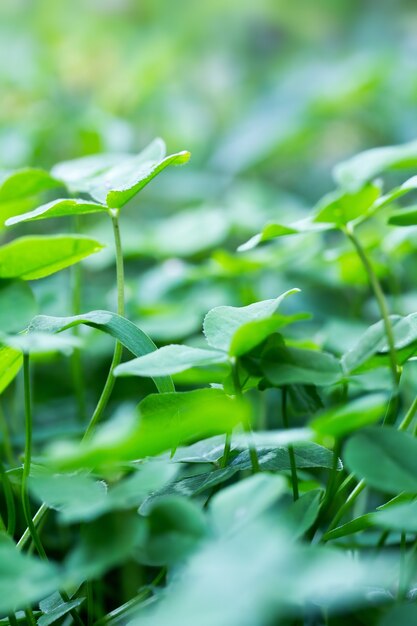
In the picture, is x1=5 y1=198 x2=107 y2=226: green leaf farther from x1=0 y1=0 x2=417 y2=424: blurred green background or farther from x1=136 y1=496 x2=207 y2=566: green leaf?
x1=0 y1=0 x2=417 y2=424: blurred green background

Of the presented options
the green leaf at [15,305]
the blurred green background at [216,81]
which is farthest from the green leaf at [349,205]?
the blurred green background at [216,81]

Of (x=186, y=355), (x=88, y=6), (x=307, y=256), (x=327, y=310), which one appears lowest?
(x=327, y=310)

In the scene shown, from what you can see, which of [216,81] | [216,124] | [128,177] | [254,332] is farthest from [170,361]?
[216,81]

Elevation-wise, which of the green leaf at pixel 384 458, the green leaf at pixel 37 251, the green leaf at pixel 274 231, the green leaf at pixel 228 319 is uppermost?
the green leaf at pixel 37 251

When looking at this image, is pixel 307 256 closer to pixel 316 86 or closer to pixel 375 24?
pixel 316 86

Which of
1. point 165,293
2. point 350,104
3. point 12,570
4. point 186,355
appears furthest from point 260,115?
point 12,570

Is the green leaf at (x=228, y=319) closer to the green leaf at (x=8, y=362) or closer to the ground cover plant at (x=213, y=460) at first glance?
the ground cover plant at (x=213, y=460)

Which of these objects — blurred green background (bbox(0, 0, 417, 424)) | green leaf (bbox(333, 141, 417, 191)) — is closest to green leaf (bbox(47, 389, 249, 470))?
green leaf (bbox(333, 141, 417, 191))
